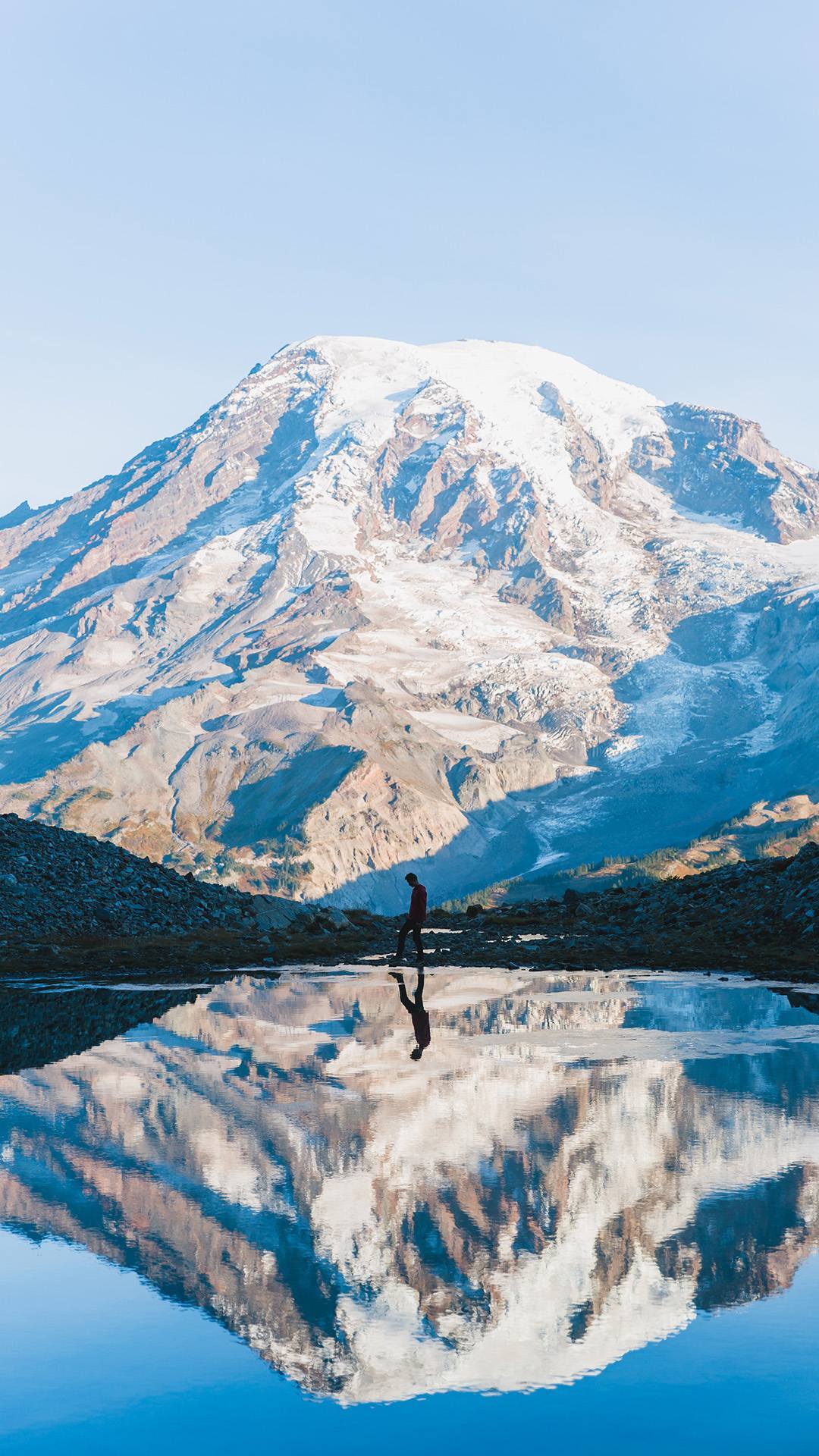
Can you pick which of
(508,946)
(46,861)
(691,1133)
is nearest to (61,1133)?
(691,1133)

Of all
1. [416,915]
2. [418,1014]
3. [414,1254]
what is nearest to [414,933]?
[416,915]

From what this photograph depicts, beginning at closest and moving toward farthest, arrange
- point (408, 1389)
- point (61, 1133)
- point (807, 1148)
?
1. point (408, 1389)
2. point (807, 1148)
3. point (61, 1133)

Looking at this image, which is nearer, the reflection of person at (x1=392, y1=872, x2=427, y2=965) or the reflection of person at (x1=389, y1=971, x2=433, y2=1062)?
the reflection of person at (x1=389, y1=971, x2=433, y2=1062)

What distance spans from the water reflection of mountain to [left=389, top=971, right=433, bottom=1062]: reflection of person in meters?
0.38

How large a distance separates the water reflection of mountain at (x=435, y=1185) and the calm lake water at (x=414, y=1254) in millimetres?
42

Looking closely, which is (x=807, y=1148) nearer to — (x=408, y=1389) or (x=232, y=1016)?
(x=408, y=1389)

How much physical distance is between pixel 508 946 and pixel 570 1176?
2875 cm

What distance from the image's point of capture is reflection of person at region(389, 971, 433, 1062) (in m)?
21.9

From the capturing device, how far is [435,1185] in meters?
13.1

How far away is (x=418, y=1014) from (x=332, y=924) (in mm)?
28196

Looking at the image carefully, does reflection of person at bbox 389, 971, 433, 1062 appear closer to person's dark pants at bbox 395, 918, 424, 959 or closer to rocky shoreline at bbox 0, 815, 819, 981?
person's dark pants at bbox 395, 918, 424, 959

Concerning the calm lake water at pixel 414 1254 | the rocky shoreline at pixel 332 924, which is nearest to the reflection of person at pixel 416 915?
the rocky shoreline at pixel 332 924

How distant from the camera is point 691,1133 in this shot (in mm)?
15125

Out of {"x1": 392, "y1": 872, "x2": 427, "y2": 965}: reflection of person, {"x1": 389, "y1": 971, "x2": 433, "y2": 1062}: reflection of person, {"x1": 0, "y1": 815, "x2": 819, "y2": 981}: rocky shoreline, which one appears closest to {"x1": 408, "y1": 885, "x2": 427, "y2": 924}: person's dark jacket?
{"x1": 392, "y1": 872, "x2": 427, "y2": 965}: reflection of person
